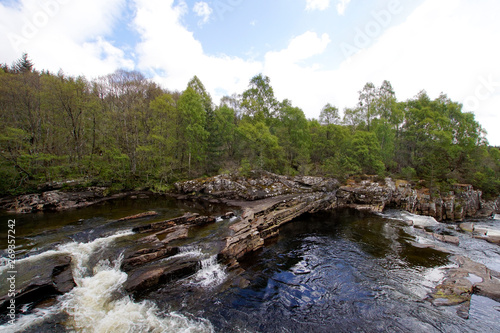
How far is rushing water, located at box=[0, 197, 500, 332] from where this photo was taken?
24.3ft

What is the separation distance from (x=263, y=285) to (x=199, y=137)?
28500mm

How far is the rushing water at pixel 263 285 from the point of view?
7.40 meters

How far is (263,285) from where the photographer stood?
10.1 metres

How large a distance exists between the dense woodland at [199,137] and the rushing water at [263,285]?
41.1ft

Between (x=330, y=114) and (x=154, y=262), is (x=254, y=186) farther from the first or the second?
(x=330, y=114)

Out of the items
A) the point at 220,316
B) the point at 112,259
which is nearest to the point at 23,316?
the point at 112,259

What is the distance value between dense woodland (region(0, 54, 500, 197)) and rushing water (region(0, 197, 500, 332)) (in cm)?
1252

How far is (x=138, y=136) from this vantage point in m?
31.9

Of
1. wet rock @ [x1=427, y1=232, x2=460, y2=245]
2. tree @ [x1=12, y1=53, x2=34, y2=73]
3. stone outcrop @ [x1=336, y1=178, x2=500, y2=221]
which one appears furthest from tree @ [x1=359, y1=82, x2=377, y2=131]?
tree @ [x1=12, y1=53, x2=34, y2=73]

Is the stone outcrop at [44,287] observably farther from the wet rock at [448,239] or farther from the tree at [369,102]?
the tree at [369,102]

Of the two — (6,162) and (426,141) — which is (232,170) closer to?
(6,162)

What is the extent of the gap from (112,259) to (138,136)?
25898 mm

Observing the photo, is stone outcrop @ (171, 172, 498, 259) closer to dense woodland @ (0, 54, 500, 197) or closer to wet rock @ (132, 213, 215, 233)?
dense woodland @ (0, 54, 500, 197)

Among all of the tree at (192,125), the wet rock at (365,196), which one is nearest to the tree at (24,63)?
the tree at (192,125)
